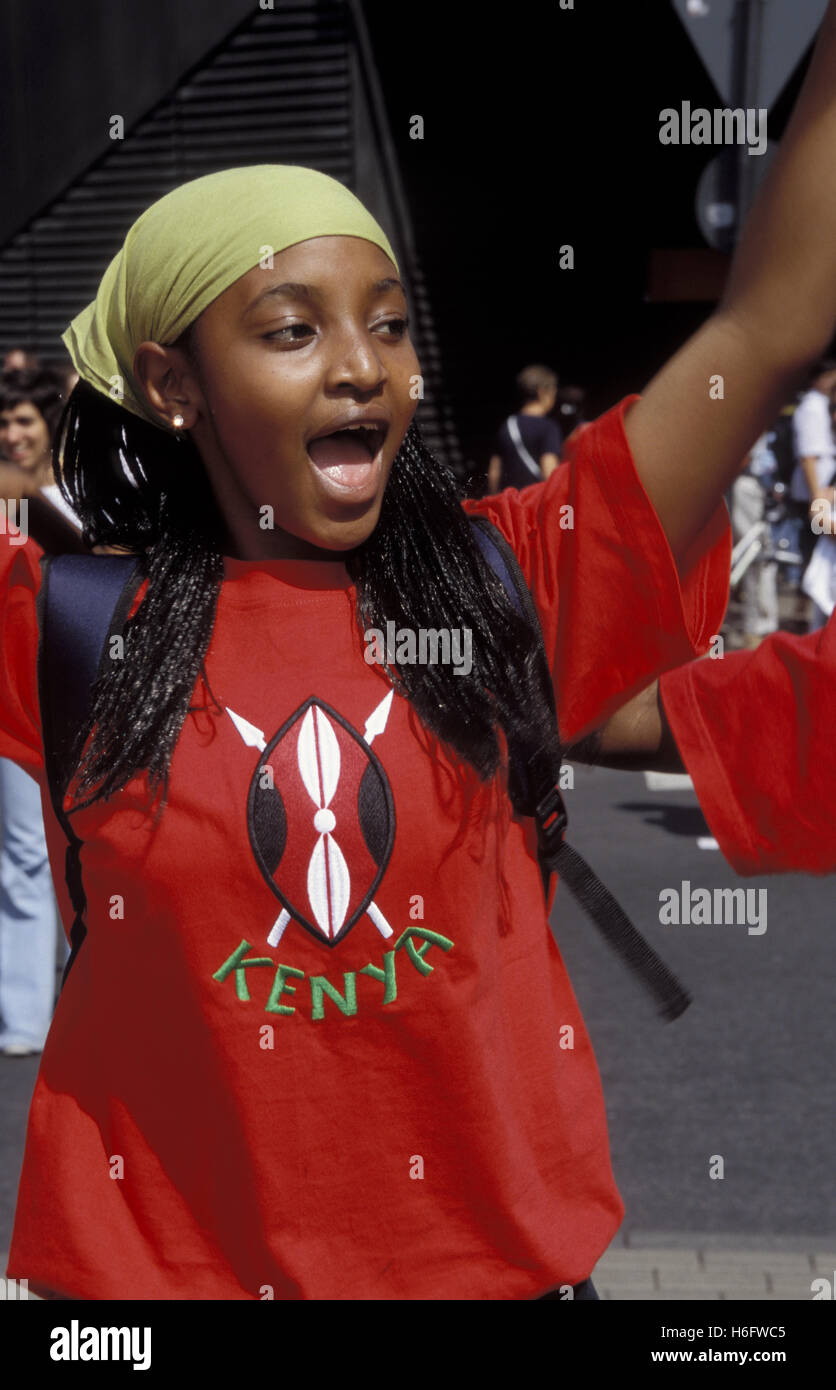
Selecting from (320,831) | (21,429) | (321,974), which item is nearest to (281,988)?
(321,974)

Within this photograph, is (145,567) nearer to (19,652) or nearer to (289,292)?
(19,652)

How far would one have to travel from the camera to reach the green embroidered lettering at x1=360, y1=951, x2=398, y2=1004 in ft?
5.32

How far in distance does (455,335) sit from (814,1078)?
1066 cm

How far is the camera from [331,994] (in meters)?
1.62

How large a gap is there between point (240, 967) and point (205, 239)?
0.63 metres

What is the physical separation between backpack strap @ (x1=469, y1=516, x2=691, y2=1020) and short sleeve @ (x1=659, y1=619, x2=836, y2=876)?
12cm

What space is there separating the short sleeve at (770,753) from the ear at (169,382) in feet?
1.74

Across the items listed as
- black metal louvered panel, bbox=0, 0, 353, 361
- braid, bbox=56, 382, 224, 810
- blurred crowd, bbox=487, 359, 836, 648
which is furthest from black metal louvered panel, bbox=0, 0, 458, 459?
braid, bbox=56, 382, 224, 810

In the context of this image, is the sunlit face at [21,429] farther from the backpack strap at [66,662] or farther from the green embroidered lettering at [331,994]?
the green embroidered lettering at [331,994]

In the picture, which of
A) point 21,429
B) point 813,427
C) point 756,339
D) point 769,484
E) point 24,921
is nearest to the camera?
point 756,339

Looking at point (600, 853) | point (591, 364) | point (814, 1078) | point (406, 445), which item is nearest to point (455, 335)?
point (591, 364)

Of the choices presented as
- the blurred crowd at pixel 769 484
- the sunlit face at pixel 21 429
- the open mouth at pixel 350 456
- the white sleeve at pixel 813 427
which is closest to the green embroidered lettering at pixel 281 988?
the open mouth at pixel 350 456

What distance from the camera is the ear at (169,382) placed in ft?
5.48

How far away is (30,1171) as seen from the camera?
1.73m
